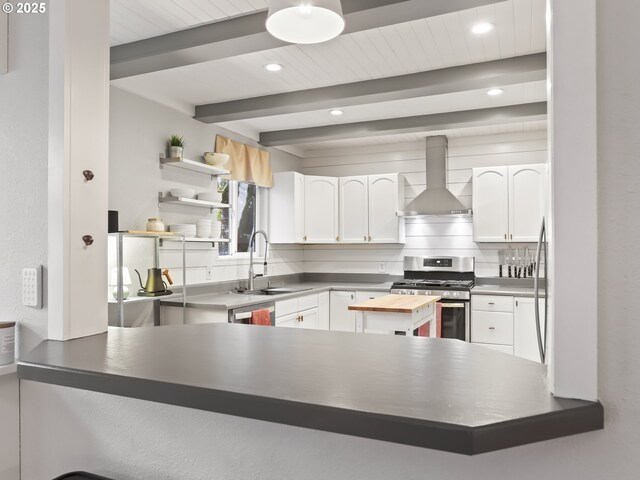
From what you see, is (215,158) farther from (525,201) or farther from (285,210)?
(525,201)

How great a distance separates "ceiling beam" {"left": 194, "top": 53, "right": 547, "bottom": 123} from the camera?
129 inches

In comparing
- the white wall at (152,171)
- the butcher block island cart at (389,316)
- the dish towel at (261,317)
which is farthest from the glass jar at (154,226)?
the butcher block island cart at (389,316)

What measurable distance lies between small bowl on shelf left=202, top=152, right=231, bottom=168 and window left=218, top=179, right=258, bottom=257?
39 cm

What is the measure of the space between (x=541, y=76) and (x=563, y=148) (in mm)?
2769

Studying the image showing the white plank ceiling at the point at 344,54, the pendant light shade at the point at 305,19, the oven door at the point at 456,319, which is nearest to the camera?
the pendant light shade at the point at 305,19

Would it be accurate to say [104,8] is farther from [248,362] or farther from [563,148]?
[563,148]

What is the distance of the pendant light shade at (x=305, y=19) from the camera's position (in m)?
1.87

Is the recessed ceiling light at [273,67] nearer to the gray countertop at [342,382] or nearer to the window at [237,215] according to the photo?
the window at [237,215]

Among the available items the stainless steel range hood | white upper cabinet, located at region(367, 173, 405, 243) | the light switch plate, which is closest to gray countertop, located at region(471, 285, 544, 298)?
the stainless steel range hood

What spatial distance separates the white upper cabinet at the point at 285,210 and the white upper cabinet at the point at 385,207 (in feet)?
2.81

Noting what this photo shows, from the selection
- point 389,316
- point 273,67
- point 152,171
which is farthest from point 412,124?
point 152,171

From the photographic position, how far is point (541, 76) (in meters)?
3.27

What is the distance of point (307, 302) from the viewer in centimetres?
490

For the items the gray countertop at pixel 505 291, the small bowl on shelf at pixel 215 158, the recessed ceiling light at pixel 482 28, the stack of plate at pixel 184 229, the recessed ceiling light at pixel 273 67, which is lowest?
the gray countertop at pixel 505 291
